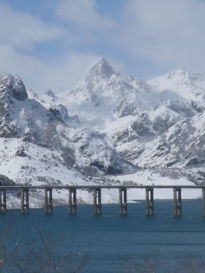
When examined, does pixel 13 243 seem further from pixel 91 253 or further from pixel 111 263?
pixel 111 263

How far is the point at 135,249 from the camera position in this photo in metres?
140

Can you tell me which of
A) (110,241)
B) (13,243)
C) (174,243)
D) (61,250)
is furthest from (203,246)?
(13,243)

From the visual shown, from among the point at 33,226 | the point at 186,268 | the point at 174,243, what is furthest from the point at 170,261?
the point at 33,226

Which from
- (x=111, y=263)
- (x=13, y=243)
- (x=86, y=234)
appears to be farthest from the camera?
(x=86, y=234)

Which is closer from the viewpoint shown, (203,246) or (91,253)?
(91,253)

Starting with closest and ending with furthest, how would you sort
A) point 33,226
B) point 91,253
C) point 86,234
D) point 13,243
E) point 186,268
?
point 186,268, point 91,253, point 13,243, point 86,234, point 33,226

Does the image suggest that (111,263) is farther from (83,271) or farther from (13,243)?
(13,243)

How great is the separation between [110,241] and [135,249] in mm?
15707

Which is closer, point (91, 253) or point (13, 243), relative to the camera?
point (91, 253)

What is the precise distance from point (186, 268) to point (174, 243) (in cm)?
4794

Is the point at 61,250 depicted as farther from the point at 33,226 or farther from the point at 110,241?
the point at 33,226

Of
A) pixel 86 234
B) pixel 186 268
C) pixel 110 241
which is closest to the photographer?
pixel 186 268

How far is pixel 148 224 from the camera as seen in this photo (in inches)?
7702

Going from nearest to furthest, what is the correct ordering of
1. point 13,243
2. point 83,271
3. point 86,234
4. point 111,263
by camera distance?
point 83,271, point 111,263, point 13,243, point 86,234
